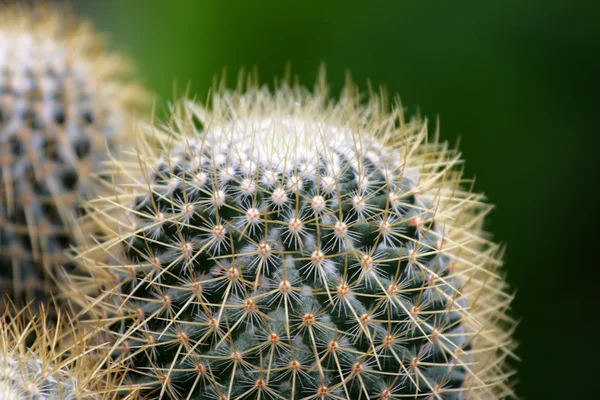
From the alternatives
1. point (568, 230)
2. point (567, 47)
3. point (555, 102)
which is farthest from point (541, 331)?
point (567, 47)

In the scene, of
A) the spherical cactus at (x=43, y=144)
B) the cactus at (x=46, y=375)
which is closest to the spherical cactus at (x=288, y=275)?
the cactus at (x=46, y=375)

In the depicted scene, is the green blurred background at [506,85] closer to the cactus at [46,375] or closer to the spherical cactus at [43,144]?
the spherical cactus at [43,144]

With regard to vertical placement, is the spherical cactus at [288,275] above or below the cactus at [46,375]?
above

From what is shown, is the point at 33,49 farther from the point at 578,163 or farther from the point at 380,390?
the point at 578,163

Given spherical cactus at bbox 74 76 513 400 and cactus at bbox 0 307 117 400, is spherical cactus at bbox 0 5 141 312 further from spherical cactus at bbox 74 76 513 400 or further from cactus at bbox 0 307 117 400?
cactus at bbox 0 307 117 400

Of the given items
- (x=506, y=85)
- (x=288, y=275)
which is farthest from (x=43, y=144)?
(x=506, y=85)

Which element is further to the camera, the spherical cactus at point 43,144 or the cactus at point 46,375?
the spherical cactus at point 43,144
